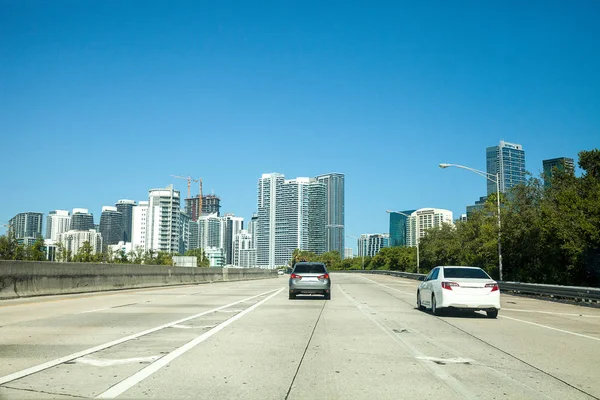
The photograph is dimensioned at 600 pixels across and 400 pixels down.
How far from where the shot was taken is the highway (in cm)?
711

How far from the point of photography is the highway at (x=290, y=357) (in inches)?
280

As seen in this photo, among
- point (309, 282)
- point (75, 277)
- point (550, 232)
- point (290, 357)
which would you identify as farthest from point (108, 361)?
point (550, 232)

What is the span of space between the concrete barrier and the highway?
466cm

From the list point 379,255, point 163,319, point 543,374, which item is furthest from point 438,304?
point 379,255

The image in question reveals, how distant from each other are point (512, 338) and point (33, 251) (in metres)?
84.4

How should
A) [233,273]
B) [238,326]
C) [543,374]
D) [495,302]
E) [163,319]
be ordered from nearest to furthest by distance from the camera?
[543,374], [238,326], [163,319], [495,302], [233,273]

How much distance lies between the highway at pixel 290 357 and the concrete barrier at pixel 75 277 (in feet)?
15.3

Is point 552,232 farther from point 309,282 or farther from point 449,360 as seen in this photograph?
point 449,360

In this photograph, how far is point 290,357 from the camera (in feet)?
31.3

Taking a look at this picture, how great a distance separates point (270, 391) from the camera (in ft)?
23.0

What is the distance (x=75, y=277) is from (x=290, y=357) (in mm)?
19043

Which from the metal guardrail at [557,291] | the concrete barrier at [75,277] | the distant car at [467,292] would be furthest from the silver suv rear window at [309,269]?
the metal guardrail at [557,291]

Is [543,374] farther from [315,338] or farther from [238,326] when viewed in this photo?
[238,326]

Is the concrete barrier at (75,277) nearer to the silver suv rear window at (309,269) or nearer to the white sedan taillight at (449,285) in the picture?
the silver suv rear window at (309,269)
